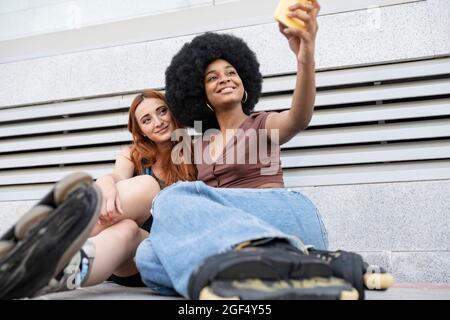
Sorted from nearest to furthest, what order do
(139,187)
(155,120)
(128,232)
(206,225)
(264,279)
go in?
(264,279) < (206,225) < (128,232) < (139,187) < (155,120)

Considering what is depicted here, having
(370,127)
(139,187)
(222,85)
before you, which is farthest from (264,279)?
(370,127)

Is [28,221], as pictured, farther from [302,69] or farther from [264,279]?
[302,69]

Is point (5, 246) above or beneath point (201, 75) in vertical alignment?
beneath

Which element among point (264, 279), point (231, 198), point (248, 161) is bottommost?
point (264, 279)

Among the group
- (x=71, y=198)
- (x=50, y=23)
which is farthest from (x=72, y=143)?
(x=71, y=198)

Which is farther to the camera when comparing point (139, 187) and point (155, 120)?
point (155, 120)

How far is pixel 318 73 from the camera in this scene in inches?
103

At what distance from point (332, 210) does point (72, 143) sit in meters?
1.64

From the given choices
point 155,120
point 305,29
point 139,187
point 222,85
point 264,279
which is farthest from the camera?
point 155,120

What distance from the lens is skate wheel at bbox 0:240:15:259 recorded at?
1004mm

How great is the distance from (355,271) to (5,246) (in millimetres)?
796

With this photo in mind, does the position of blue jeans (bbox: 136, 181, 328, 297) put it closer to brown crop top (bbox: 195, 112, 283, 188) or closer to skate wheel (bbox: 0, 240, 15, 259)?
brown crop top (bbox: 195, 112, 283, 188)

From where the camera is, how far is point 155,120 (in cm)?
209

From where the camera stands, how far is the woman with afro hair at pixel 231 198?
992 millimetres
